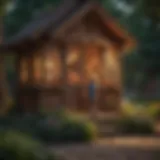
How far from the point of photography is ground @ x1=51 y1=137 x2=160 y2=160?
46.3 feet

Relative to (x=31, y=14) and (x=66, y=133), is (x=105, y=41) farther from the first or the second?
(x=31, y=14)

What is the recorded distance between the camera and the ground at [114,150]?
46.3 feet

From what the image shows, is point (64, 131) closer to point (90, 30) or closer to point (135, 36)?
point (90, 30)

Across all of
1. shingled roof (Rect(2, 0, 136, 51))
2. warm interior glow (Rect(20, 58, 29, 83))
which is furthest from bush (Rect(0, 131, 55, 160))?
warm interior glow (Rect(20, 58, 29, 83))

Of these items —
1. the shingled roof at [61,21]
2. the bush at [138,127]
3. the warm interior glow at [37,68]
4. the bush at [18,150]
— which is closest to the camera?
the bush at [18,150]

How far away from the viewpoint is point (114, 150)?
15453 millimetres

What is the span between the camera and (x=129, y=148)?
627 inches

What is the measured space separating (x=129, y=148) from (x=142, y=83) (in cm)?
2439

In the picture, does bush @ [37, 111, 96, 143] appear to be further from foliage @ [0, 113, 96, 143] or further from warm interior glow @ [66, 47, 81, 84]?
warm interior glow @ [66, 47, 81, 84]

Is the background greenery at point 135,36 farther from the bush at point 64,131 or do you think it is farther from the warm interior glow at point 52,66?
the bush at point 64,131

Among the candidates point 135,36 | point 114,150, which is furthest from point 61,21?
point 135,36

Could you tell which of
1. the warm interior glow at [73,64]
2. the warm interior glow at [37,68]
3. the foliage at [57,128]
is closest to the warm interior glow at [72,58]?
the warm interior glow at [73,64]

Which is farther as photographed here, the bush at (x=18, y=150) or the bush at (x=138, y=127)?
the bush at (x=138, y=127)

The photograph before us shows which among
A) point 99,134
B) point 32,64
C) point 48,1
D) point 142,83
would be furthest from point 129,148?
point 142,83
